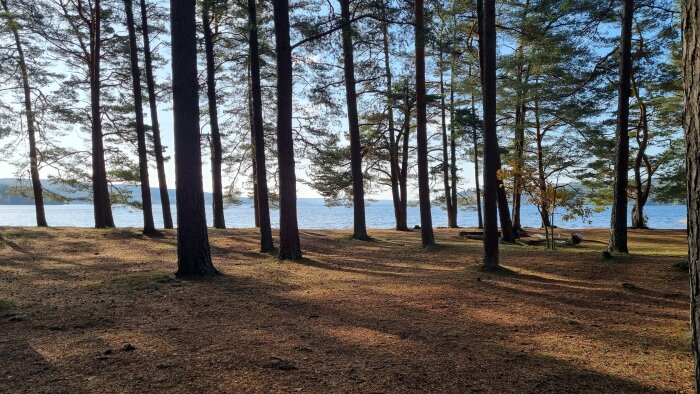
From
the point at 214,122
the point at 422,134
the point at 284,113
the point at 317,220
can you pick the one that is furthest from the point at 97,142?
the point at 317,220


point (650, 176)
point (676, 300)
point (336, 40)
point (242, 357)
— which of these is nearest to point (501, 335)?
point (242, 357)

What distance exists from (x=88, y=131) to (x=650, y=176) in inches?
1032

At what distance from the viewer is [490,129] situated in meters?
7.75

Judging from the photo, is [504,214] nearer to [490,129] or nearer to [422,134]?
[422,134]

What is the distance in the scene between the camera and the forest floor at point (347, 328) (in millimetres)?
2986

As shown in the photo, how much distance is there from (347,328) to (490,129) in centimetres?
515

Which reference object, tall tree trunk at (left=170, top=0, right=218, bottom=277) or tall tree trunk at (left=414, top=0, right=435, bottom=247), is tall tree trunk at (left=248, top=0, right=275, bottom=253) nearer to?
tall tree trunk at (left=170, top=0, right=218, bottom=277)

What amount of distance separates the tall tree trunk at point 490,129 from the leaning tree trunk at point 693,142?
571 cm

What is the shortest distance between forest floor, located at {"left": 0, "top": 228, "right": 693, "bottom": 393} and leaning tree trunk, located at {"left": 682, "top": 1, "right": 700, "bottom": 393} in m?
1.22

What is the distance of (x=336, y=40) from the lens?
9938 millimetres

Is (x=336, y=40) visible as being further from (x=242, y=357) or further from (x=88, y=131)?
(x=88, y=131)

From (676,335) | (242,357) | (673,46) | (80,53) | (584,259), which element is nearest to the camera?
(242,357)

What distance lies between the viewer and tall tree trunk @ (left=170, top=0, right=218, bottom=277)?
6.61 metres

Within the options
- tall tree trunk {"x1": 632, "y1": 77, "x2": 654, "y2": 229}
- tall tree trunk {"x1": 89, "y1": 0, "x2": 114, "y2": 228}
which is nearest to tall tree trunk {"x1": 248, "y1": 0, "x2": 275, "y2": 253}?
tall tree trunk {"x1": 89, "y1": 0, "x2": 114, "y2": 228}
